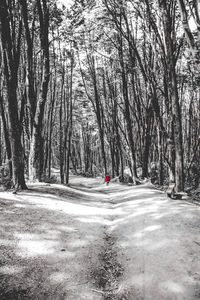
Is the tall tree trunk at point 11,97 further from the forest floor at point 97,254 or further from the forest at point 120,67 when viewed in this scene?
the forest floor at point 97,254

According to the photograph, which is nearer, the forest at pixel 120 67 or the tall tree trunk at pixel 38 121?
the forest at pixel 120 67

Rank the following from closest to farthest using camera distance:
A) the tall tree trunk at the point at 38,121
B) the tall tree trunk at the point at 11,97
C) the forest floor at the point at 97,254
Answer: the forest floor at the point at 97,254 → the tall tree trunk at the point at 11,97 → the tall tree trunk at the point at 38,121

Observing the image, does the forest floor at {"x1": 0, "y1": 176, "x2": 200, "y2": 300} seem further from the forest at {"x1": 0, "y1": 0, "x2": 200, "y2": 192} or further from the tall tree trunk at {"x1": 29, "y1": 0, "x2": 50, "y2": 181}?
the tall tree trunk at {"x1": 29, "y1": 0, "x2": 50, "y2": 181}

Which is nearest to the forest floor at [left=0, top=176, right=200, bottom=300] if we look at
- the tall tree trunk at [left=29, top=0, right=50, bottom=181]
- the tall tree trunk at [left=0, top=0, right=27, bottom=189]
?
the tall tree trunk at [left=0, top=0, right=27, bottom=189]

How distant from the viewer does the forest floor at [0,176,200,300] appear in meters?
1.88

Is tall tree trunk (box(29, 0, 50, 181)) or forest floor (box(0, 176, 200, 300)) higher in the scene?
tall tree trunk (box(29, 0, 50, 181))

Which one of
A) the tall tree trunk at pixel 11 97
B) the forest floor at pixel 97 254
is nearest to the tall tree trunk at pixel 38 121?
the tall tree trunk at pixel 11 97

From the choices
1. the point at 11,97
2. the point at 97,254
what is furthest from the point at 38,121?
the point at 97,254

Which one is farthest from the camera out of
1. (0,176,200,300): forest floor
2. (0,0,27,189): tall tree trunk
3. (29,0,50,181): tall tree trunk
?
(29,0,50,181): tall tree trunk

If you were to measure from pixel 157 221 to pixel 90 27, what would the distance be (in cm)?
878

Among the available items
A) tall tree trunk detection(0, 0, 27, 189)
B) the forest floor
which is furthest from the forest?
the forest floor

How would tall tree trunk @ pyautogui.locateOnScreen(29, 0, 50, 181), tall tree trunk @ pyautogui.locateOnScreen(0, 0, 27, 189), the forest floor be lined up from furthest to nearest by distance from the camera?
tall tree trunk @ pyautogui.locateOnScreen(29, 0, 50, 181), tall tree trunk @ pyautogui.locateOnScreen(0, 0, 27, 189), the forest floor

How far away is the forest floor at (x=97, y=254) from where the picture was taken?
1876mm

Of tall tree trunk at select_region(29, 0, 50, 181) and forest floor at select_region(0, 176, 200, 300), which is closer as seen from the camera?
forest floor at select_region(0, 176, 200, 300)
